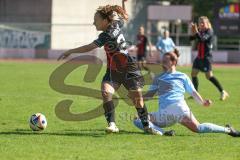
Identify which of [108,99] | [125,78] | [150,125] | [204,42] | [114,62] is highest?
[114,62]

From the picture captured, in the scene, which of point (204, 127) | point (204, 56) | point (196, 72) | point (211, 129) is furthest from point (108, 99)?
point (204, 56)

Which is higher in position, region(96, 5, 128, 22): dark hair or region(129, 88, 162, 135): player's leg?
region(96, 5, 128, 22): dark hair

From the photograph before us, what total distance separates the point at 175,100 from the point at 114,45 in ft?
4.29

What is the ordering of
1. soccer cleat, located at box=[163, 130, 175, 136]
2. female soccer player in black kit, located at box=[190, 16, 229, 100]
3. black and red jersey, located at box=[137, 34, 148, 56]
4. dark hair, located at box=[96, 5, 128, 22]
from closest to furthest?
soccer cleat, located at box=[163, 130, 175, 136]
dark hair, located at box=[96, 5, 128, 22]
female soccer player in black kit, located at box=[190, 16, 229, 100]
black and red jersey, located at box=[137, 34, 148, 56]

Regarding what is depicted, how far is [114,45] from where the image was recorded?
31.9 feet

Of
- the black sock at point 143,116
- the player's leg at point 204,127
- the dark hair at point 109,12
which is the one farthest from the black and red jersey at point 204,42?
the player's leg at point 204,127

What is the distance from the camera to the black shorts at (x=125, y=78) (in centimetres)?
985

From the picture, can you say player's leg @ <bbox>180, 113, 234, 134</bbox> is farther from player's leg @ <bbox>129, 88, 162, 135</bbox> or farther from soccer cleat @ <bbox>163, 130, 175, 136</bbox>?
player's leg @ <bbox>129, 88, 162, 135</bbox>

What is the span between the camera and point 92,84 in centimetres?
2102

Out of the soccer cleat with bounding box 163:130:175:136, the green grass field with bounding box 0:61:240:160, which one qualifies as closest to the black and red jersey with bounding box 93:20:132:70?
the green grass field with bounding box 0:61:240:160

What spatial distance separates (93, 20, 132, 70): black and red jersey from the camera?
9.61m

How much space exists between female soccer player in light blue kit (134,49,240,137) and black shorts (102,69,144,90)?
0.43 metres

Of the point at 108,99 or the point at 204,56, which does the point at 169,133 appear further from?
the point at 204,56

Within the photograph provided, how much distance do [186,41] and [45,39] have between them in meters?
14.4
